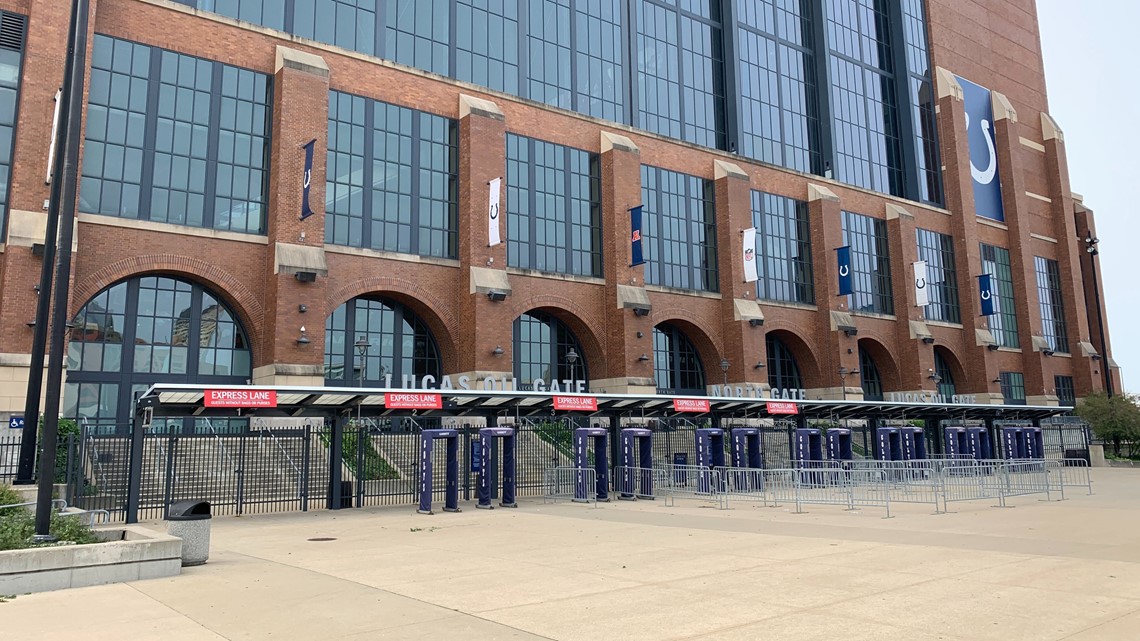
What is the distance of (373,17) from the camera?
35.4m

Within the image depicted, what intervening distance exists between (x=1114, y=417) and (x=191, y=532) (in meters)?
50.5

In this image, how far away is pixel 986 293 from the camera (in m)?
55.1

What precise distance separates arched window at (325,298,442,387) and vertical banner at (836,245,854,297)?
24415 mm

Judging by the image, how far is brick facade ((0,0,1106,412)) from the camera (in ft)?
91.7

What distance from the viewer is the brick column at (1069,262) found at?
61875mm

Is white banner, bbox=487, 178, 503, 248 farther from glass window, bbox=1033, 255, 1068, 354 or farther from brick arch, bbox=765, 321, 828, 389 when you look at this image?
glass window, bbox=1033, 255, 1068, 354

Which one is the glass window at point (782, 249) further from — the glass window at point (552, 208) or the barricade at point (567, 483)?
the barricade at point (567, 483)

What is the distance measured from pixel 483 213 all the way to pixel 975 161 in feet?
141

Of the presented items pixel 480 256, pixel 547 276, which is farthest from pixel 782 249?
pixel 480 256

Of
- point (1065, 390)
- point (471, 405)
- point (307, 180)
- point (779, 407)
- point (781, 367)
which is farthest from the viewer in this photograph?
point (1065, 390)

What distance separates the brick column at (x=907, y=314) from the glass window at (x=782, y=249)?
7306mm

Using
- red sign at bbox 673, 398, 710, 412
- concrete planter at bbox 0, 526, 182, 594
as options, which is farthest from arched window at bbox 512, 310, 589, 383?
concrete planter at bbox 0, 526, 182, 594

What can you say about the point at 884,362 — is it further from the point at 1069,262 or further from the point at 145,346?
the point at 145,346

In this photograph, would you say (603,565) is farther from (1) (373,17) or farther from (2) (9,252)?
(1) (373,17)
